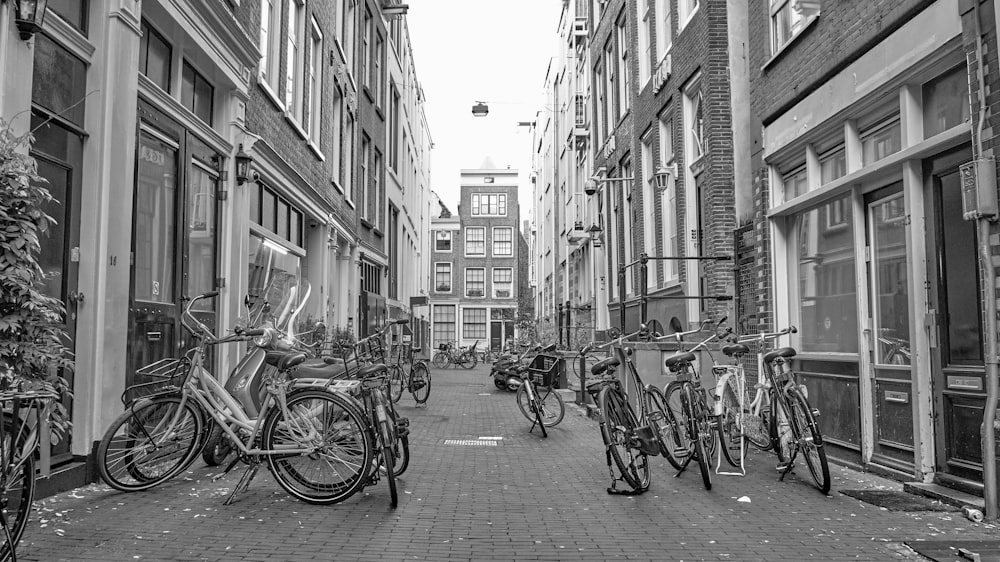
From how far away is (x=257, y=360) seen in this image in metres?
6.12

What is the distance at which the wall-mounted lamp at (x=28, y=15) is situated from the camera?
469 cm

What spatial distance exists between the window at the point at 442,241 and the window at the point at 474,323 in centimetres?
458

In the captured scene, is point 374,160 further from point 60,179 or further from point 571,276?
point 60,179

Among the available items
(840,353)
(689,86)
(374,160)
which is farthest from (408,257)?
(840,353)

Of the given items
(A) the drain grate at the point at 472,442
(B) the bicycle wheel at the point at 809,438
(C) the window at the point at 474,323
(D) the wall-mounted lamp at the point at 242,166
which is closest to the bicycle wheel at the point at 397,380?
(A) the drain grate at the point at 472,442

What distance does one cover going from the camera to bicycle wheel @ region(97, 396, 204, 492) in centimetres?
515

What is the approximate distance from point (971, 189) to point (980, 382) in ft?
4.30

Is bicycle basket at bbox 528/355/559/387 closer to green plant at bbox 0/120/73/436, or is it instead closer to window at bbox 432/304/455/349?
green plant at bbox 0/120/73/436

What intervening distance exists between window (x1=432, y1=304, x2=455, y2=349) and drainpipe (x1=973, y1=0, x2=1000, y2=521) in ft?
147

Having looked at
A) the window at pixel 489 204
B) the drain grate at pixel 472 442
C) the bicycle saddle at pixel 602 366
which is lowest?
the drain grate at pixel 472 442

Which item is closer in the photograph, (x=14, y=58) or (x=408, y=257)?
(x=14, y=58)

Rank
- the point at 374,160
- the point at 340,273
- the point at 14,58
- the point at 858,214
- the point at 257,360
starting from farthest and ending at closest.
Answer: the point at 374,160
the point at 340,273
the point at 858,214
the point at 257,360
the point at 14,58

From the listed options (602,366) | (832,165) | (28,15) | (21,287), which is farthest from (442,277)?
(21,287)

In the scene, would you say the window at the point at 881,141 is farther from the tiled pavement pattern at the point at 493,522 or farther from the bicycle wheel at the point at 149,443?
the bicycle wheel at the point at 149,443
